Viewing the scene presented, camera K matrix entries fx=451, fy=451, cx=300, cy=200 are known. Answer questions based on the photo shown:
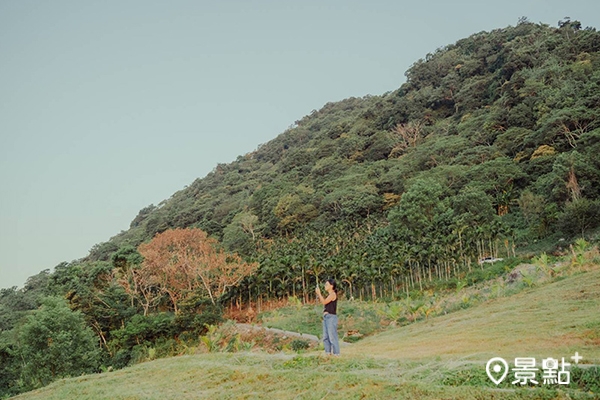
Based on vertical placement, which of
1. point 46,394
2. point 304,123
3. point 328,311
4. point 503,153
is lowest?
point 46,394

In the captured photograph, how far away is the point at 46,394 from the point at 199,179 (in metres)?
117

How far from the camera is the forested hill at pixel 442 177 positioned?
41.1 meters

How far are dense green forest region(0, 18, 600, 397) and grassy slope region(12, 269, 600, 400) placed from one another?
19.5 m

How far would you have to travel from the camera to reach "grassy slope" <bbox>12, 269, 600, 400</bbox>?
6248 mm

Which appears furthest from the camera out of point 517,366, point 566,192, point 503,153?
point 503,153

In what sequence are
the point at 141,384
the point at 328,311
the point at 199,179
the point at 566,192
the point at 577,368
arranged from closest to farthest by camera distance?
the point at 577,368, the point at 328,311, the point at 141,384, the point at 566,192, the point at 199,179

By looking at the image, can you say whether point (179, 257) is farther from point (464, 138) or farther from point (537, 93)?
point (537, 93)

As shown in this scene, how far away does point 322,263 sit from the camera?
41.7 meters

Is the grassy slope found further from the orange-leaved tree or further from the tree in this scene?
the orange-leaved tree

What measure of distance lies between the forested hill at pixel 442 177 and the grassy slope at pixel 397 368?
87.3 ft

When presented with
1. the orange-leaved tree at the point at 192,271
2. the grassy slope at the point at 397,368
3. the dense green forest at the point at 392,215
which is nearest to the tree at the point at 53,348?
the dense green forest at the point at 392,215

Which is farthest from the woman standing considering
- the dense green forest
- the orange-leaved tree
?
the orange-leaved tree

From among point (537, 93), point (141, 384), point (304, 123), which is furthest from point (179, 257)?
point (304, 123)

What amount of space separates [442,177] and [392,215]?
9203 millimetres
